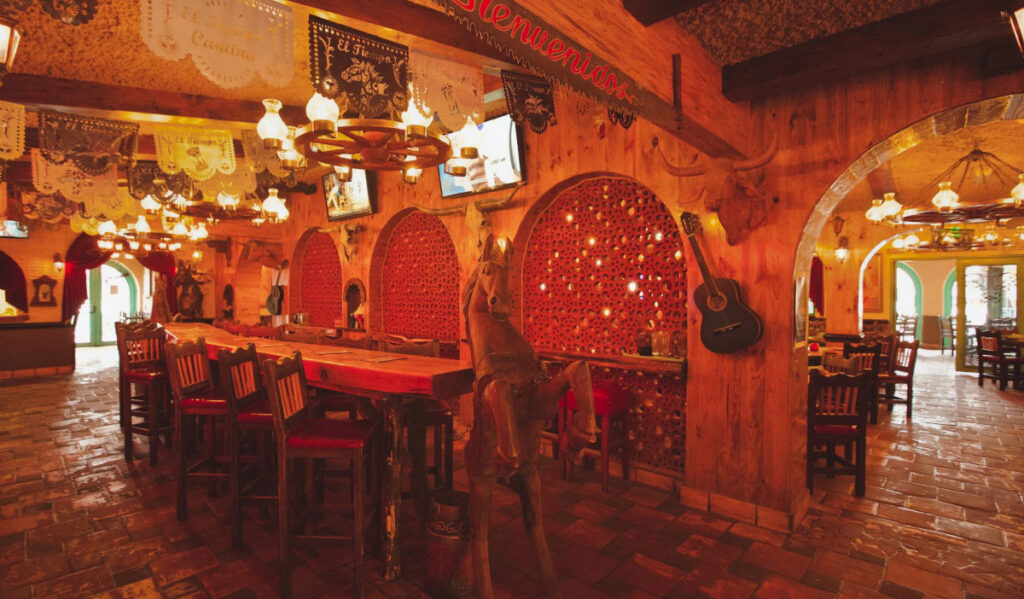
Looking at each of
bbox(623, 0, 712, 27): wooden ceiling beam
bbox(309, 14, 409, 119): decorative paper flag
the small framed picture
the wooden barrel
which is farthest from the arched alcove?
bbox(623, 0, 712, 27): wooden ceiling beam

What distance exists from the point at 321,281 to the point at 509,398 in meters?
7.92

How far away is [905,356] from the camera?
6.96 m

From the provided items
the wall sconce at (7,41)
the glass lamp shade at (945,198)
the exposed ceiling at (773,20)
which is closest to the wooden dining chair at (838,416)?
the exposed ceiling at (773,20)

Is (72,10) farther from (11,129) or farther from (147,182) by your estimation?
(147,182)

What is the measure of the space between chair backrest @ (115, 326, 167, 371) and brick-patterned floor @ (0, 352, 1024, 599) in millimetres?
959

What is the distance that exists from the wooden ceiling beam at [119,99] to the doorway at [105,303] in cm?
1364

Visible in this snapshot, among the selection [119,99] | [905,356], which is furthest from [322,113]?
[905,356]

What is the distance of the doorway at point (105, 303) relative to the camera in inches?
626

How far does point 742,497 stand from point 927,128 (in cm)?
288

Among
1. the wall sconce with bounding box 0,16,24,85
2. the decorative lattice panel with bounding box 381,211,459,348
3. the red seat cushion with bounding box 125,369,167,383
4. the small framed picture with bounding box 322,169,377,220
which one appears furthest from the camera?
the small framed picture with bounding box 322,169,377,220

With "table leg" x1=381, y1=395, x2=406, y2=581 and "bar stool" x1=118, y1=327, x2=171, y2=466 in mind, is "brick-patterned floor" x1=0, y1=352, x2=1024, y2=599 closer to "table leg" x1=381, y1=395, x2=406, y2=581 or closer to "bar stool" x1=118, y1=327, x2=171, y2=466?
"table leg" x1=381, y1=395, x2=406, y2=581

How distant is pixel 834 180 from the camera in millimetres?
3314

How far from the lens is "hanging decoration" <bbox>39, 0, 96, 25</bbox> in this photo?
2.13 m

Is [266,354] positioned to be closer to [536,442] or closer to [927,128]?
[536,442]
